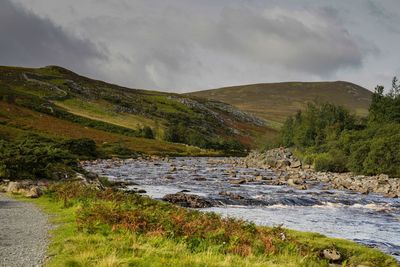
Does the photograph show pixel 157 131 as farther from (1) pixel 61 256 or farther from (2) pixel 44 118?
(1) pixel 61 256

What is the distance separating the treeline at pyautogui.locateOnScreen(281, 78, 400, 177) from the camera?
205 ft

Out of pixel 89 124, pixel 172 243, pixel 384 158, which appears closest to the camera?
pixel 172 243

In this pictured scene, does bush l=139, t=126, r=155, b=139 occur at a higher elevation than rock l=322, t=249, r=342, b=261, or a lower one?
higher

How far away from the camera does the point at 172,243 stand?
1334 cm

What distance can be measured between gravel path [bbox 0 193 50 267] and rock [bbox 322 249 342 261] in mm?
10754

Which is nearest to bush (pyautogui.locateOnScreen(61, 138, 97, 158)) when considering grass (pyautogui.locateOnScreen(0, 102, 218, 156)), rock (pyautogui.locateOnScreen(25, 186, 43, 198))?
grass (pyautogui.locateOnScreen(0, 102, 218, 156))

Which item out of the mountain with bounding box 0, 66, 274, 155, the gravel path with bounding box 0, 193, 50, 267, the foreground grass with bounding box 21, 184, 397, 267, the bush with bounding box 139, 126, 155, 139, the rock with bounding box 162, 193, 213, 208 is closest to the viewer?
the foreground grass with bounding box 21, 184, 397, 267

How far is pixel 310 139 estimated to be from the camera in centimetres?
10475

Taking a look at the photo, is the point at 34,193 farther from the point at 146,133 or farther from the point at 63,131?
the point at 146,133

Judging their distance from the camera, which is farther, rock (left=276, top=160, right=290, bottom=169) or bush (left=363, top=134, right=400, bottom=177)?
rock (left=276, top=160, right=290, bottom=169)

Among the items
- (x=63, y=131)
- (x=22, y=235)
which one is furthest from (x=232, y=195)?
(x=63, y=131)

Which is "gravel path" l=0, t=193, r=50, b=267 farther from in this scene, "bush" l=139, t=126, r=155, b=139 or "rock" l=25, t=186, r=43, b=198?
"bush" l=139, t=126, r=155, b=139

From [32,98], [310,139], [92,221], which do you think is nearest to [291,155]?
[310,139]

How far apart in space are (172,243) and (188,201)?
65.1 ft
